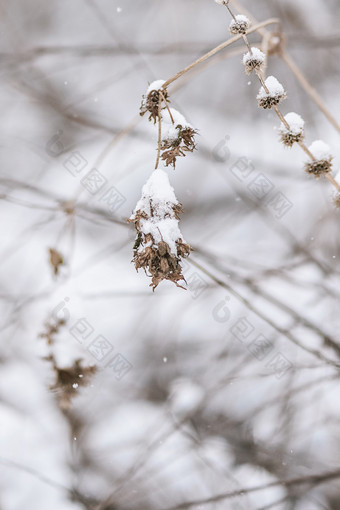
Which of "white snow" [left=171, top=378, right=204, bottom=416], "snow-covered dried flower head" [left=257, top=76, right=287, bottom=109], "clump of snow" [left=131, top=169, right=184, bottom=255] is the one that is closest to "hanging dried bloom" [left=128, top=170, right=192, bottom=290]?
"clump of snow" [left=131, top=169, right=184, bottom=255]

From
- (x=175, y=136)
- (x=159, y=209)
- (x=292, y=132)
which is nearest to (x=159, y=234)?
(x=159, y=209)

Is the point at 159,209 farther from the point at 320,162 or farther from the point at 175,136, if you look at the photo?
the point at 320,162

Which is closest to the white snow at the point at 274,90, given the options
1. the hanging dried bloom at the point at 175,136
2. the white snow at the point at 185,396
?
the hanging dried bloom at the point at 175,136

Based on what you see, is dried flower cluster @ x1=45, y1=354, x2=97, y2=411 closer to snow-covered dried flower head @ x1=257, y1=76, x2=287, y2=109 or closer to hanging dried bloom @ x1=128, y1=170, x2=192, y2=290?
hanging dried bloom @ x1=128, y1=170, x2=192, y2=290

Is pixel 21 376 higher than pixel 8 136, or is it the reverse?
pixel 8 136

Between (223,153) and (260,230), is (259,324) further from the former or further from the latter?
(223,153)

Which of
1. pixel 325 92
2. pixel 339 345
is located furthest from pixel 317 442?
pixel 325 92

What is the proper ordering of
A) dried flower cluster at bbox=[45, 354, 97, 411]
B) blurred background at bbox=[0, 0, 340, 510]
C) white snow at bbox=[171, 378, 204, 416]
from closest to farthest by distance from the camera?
dried flower cluster at bbox=[45, 354, 97, 411] < blurred background at bbox=[0, 0, 340, 510] < white snow at bbox=[171, 378, 204, 416]
